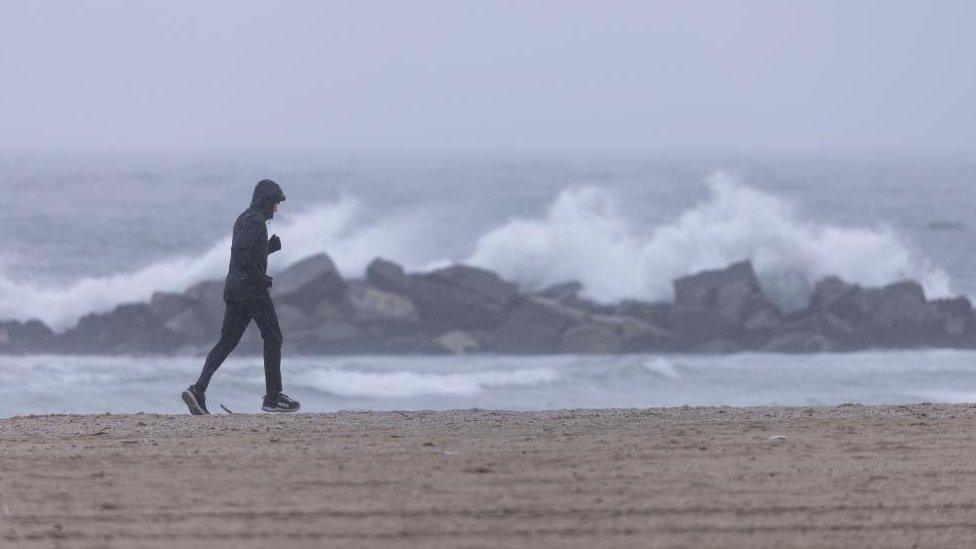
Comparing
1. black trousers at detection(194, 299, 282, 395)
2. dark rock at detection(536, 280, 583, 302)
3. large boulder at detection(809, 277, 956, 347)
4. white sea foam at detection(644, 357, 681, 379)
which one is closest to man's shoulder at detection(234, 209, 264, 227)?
black trousers at detection(194, 299, 282, 395)

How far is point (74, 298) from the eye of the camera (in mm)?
26078

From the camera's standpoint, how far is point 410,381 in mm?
20016

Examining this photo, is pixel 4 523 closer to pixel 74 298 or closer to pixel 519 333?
pixel 519 333

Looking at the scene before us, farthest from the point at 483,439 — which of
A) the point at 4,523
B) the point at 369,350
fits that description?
the point at 369,350

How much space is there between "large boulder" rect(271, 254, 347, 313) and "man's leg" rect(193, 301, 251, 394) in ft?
42.2

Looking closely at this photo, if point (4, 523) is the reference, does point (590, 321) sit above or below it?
above

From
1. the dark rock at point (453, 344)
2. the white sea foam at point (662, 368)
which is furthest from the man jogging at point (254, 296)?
the dark rock at point (453, 344)

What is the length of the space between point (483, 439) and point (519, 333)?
1459 cm

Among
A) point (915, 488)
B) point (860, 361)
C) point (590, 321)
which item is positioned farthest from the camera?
point (590, 321)

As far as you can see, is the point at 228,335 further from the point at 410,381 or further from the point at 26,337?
the point at 26,337

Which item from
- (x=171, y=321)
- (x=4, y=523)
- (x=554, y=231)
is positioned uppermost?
(x=554, y=231)

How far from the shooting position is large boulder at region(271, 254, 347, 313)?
2367 cm

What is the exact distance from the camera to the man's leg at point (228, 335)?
1052 centimetres

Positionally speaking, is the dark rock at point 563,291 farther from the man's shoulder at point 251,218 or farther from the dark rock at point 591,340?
the man's shoulder at point 251,218
